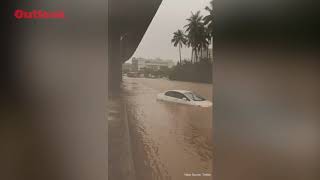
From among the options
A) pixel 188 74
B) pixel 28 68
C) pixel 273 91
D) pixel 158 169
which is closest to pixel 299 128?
pixel 273 91

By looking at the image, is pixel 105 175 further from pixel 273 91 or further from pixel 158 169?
pixel 273 91

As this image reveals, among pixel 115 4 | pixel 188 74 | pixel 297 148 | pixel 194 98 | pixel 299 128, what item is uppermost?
pixel 115 4

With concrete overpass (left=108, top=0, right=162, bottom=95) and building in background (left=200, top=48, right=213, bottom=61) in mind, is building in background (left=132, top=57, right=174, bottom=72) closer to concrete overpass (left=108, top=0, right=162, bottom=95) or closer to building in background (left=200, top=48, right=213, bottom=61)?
concrete overpass (left=108, top=0, right=162, bottom=95)

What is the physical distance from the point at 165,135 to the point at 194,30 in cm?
59

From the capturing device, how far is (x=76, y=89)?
4.81ft

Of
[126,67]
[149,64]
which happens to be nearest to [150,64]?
[149,64]

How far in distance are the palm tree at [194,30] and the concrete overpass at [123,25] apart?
20cm

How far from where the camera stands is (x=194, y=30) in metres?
1.46

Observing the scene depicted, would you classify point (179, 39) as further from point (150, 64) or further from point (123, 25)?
point (123, 25)

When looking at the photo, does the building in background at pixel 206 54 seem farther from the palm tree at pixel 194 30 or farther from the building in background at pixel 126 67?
the building in background at pixel 126 67

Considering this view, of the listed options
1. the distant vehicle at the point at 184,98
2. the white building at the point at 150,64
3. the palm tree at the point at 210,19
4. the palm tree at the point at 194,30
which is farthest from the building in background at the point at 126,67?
the palm tree at the point at 210,19

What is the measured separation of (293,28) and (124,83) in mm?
1000

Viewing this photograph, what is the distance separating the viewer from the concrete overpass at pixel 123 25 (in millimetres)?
1463

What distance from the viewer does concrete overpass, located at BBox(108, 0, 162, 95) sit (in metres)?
1.46
